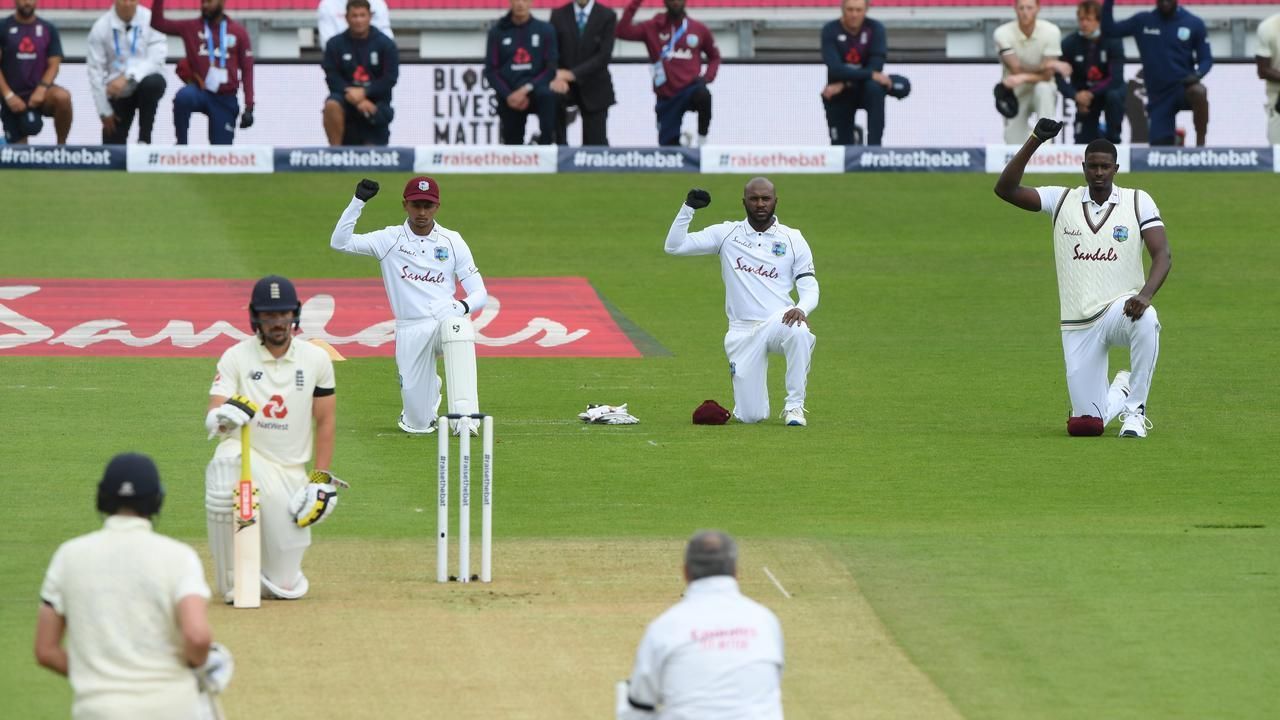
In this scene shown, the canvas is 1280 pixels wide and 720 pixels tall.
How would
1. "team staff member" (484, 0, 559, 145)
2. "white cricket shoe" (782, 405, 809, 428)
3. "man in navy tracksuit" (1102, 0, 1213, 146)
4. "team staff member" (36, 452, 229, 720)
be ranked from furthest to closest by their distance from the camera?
1. "man in navy tracksuit" (1102, 0, 1213, 146)
2. "team staff member" (484, 0, 559, 145)
3. "white cricket shoe" (782, 405, 809, 428)
4. "team staff member" (36, 452, 229, 720)

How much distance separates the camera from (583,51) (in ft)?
89.1

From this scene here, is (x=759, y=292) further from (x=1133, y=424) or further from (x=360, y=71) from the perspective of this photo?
(x=360, y=71)

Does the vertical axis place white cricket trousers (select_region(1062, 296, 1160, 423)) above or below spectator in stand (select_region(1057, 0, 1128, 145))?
below

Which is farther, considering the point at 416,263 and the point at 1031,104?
the point at 1031,104

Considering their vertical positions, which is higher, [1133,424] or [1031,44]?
[1031,44]

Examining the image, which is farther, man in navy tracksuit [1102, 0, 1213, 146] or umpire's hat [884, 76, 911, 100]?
umpire's hat [884, 76, 911, 100]

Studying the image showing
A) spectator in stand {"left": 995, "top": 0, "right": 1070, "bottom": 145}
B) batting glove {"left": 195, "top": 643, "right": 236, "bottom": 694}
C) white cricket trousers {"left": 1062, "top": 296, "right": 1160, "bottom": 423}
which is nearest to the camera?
batting glove {"left": 195, "top": 643, "right": 236, "bottom": 694}

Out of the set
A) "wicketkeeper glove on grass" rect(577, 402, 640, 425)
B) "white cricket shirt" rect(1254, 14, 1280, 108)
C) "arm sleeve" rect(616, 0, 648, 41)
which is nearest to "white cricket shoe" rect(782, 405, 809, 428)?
"wicketkeeper glove on grass" rect(577, 402, 640, 425)

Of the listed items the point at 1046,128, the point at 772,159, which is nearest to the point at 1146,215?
the point at 1046,128

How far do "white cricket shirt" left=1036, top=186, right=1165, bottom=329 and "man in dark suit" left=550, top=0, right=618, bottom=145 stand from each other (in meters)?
12.2

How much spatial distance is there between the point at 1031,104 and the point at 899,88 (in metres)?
1.95

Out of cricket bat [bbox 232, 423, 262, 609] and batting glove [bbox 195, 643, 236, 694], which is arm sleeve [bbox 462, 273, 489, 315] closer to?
cricket bat [bbox 232, 423, 262, 609]

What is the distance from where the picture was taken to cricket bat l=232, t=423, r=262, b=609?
9.89 metres

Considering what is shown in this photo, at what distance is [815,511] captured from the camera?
12930 mm
